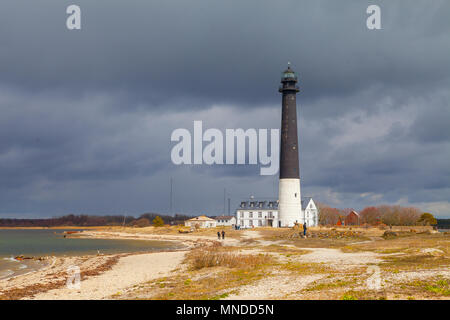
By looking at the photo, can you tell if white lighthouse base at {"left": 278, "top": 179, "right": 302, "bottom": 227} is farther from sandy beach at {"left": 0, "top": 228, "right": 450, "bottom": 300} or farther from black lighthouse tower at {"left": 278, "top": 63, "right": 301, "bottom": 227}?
sandy beach at {"left": 0, "top": 228, "right": 450, "bottom": 300}

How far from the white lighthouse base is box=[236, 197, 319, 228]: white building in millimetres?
11655

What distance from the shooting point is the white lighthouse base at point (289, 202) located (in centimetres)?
7762

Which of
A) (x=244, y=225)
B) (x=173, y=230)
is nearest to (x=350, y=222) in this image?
(x=244, y=225)

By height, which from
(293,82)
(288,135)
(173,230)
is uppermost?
(293,82)

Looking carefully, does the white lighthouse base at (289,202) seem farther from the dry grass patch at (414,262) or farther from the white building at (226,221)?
the dry grass patch at (414,262)

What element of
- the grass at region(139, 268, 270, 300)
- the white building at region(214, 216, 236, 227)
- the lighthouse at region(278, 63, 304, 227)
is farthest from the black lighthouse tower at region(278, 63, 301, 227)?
the grass at region(139, 268, 270, 300)

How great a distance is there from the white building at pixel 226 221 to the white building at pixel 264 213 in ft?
19.1

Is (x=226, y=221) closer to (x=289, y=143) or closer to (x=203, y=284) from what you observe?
(x=289, y=143)

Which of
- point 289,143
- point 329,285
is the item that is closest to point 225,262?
point 329,285
